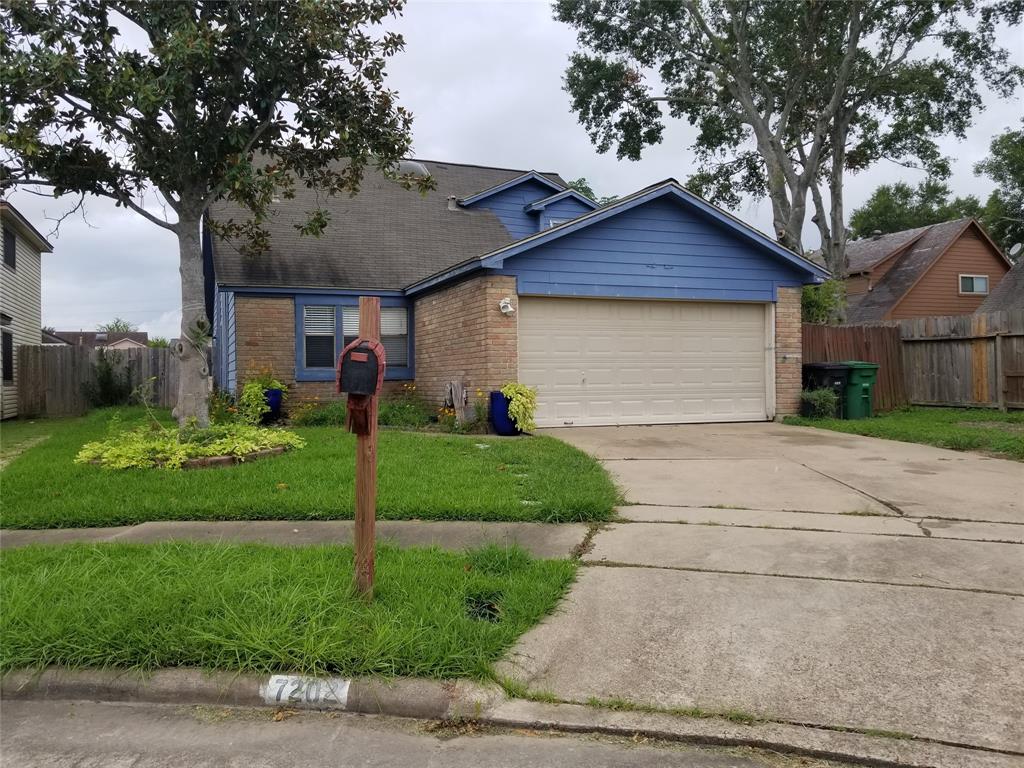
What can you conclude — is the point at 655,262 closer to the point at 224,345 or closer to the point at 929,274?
the point at 224,345

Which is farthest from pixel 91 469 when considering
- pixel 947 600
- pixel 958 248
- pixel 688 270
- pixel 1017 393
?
pixel 958 248

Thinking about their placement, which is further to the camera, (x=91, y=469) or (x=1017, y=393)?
(x=1017, y=393)

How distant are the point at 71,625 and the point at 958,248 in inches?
1381

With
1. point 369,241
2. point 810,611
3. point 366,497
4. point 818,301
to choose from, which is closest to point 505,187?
point 369,241

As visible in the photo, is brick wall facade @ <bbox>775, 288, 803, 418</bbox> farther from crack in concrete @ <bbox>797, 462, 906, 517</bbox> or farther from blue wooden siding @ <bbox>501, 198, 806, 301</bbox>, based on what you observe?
crack in concrete @ <bbox>797, 462, 906, 517</bbox>

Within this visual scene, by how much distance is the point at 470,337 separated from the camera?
12.4 metres

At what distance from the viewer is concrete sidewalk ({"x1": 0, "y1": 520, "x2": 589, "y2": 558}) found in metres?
5.13

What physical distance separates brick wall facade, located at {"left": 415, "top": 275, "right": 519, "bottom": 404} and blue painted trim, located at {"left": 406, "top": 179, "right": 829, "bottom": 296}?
312mm

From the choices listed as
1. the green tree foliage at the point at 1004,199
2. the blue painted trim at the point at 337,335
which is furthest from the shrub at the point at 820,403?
the green tree foliage at the point at 1004,199

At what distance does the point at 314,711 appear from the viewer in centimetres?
310

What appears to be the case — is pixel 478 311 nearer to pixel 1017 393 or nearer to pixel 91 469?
pixel 91 469

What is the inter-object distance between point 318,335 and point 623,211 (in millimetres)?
6675

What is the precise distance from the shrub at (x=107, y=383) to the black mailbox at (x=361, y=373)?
1798cm

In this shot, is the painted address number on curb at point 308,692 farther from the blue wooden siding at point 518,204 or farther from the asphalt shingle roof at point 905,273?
the asphalt shingle roof at point 905,273
